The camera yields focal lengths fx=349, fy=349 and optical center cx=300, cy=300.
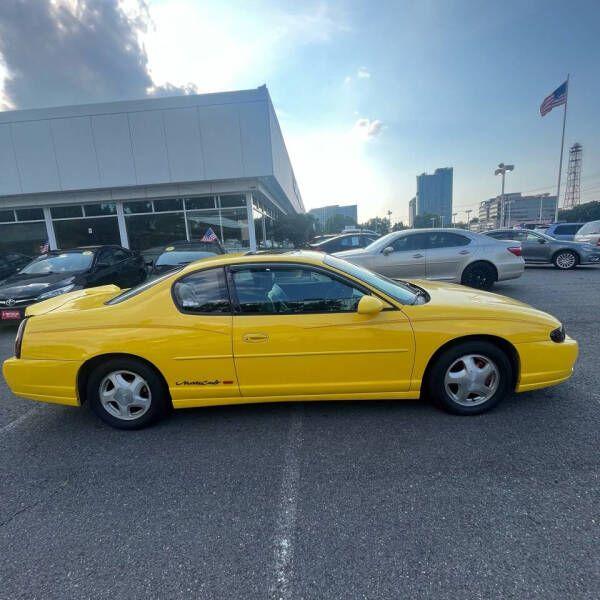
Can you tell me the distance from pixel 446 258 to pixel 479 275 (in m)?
0.85

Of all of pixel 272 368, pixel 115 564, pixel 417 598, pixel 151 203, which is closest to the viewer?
pixel 417 598

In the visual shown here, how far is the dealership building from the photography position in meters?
14.0

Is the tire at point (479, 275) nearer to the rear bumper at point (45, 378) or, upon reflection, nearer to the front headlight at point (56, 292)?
the rear bumper at point (45, 378)

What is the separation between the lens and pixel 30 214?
1675 centimetres

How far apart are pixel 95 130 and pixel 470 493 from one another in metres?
17.4

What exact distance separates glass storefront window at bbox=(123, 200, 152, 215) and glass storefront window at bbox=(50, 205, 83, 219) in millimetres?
2213

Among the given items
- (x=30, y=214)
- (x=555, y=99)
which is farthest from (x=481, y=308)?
(x=555, y=99)

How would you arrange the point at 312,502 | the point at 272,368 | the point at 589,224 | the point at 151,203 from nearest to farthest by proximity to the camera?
the point at 312,502 → the point at 272,368 → the point at 589,224 → the point at 151,203

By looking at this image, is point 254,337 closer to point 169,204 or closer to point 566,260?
point 566,260

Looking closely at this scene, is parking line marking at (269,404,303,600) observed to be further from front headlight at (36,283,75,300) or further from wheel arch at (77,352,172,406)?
front headlight at (36,283,75,300)

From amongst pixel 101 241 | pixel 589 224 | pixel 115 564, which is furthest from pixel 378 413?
pixel 101 241

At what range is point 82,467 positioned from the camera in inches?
101

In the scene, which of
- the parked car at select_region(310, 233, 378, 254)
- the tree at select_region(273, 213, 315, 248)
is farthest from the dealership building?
the tree at select_region(273, 213, 315, 248)

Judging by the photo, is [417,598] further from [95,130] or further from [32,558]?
[95,130]
